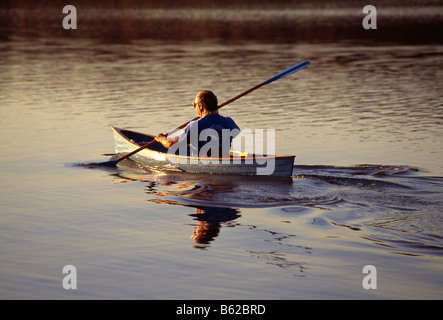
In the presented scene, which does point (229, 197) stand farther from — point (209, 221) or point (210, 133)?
point (210, 133)

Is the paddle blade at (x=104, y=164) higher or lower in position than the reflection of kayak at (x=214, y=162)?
lower

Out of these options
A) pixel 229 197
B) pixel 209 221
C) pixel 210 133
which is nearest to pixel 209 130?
pixel 210 133

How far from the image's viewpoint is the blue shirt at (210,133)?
11.5m

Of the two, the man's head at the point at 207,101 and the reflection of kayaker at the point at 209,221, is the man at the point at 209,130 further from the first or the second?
the reflection of kayaker at the point at 209,221

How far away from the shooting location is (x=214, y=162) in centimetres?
1172

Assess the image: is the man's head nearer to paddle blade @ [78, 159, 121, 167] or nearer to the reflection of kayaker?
the reflection of kayaker

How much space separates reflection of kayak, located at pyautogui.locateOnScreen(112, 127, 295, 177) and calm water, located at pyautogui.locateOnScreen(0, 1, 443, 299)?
18cm

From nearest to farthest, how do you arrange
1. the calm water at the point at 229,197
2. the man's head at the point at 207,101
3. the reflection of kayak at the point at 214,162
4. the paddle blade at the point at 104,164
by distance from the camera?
the calm water at the point at 229,197 → the reflection of kayak at the point at 214,162 → the man's head at the point at 207,101 → the paddle blade at the point at 104,164

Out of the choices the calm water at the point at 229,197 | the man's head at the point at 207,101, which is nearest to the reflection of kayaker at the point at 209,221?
the calm water at the point at 229,197

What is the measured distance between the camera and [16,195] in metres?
11.0

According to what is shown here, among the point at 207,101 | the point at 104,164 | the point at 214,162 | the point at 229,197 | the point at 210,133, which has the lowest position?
the point at 229,197

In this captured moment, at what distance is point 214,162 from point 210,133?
1.55 ft
